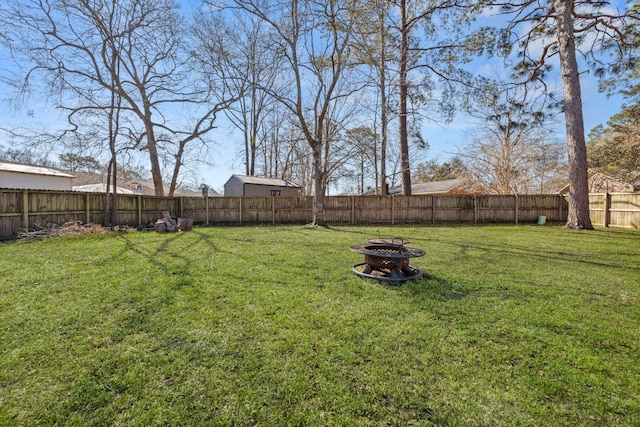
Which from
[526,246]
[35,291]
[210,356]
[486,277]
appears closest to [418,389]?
[210,356]

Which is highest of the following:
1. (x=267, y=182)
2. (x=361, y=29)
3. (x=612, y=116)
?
(x=361, y=29)

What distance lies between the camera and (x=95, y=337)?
→ 207cm

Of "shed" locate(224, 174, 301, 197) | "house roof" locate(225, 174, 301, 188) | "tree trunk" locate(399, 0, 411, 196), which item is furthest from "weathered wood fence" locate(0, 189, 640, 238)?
"house roof" locate(225, 174, 301, 188)

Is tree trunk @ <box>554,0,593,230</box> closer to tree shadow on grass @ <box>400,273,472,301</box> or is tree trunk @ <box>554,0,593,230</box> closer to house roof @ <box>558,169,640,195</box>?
tree shadow on grass @ <box>400,273,472,301</box>

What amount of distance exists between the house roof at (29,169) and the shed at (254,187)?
8615mm

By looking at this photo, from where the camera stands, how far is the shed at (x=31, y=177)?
12422 millimetres

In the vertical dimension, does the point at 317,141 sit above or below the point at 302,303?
above

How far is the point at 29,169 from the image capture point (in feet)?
43.6

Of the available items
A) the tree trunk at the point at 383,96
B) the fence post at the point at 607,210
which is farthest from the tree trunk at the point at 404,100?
the fence post at the point at 607,210

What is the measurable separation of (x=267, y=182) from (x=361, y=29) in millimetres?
11083

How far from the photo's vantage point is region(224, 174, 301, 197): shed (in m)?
17.3

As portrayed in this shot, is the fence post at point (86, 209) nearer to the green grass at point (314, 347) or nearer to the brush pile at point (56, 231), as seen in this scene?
the brush pile at point (56, 231)

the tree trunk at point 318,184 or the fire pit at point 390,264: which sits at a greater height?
the tree trunk at point 318,184

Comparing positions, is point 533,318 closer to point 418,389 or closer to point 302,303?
point 418,389
